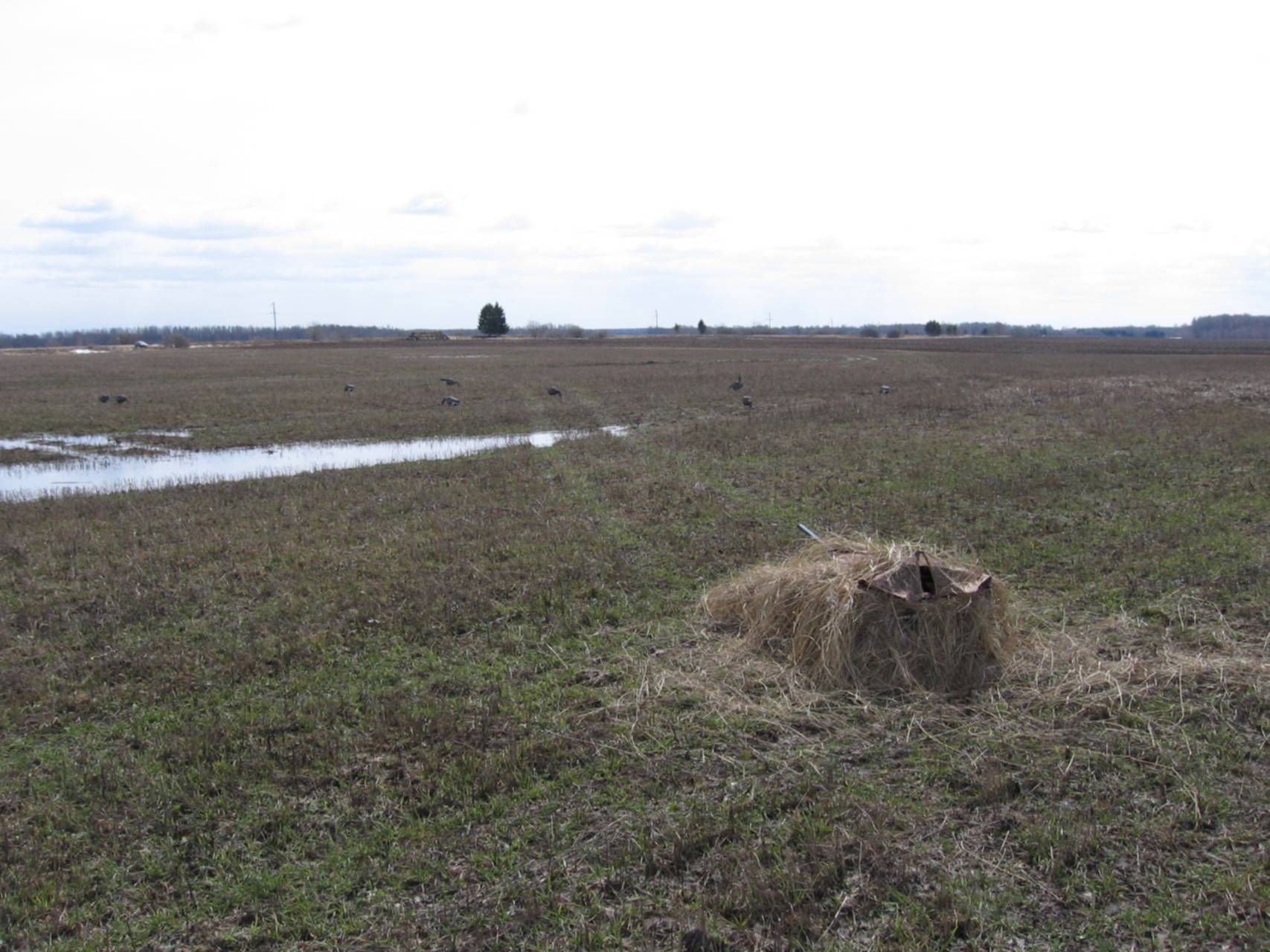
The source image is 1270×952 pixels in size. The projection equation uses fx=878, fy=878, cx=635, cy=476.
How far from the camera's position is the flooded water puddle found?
16172 millimetres

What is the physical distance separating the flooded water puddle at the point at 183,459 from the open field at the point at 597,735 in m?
2.96

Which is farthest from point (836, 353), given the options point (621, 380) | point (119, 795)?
point (119, 795)

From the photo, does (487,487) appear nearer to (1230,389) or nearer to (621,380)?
(621,380)

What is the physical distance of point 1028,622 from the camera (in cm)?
745

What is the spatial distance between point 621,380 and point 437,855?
34036 mm

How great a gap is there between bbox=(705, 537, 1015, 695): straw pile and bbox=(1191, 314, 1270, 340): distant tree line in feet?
558

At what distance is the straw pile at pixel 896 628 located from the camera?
6.29m

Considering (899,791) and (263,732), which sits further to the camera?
(263,732)

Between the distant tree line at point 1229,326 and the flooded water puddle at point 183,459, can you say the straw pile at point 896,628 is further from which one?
the distant tree line at point 1229,326

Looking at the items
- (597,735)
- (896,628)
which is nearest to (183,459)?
(597,735)

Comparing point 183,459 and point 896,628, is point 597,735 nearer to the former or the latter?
point 896,628

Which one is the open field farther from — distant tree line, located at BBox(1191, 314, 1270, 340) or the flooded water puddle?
distant tree line, located at BBox(1191, 314, 1270, 340)

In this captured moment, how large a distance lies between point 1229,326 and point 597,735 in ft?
663

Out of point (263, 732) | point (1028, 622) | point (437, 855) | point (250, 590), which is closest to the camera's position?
point (437, 855)
